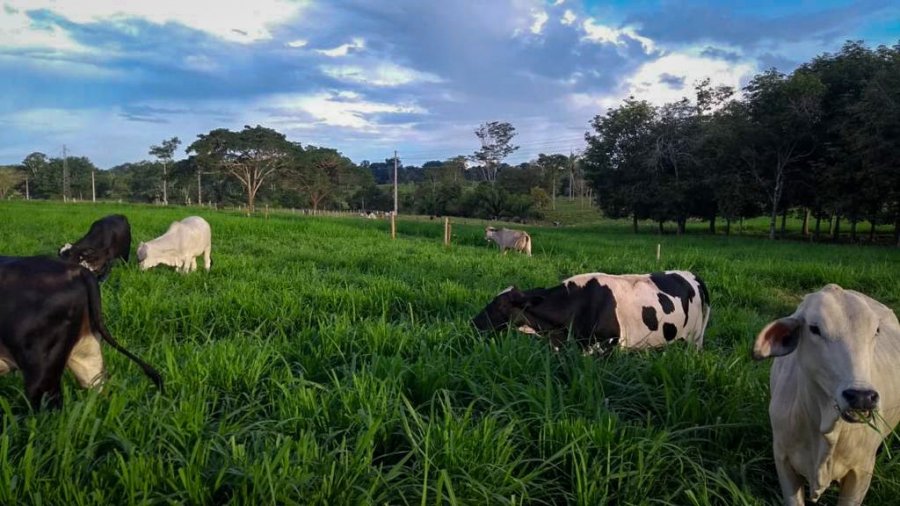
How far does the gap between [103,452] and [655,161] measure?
3475cm

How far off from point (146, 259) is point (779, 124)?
27543 millimetres

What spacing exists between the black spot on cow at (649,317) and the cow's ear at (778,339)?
2.67m

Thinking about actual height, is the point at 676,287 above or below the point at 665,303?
above

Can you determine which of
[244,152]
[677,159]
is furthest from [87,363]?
[244,152]

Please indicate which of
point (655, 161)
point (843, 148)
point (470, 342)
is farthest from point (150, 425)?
point (655, 161)

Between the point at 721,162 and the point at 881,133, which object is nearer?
the point at 881,133

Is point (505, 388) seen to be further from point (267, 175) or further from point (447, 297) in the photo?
point (267, 175)

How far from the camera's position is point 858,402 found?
2303 mm

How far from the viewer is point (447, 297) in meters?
6.93

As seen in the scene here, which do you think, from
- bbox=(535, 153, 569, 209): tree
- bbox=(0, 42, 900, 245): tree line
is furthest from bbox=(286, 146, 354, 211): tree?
bbox=(535, 153, 569, 209): tree

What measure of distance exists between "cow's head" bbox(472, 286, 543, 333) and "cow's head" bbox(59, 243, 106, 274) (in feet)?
21.8

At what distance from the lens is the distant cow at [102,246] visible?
885 centimetres

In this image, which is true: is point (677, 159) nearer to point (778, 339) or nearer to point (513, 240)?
point (513, 240)

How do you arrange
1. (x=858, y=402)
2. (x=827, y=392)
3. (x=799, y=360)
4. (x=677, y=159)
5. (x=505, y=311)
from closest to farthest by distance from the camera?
(x=858, y=402) → (x=827, y=392) → (x=799, y=360) → (x=505, y=311) → (x=677, y=159)
